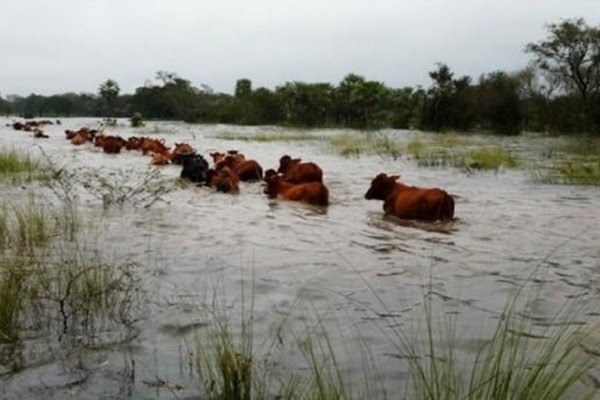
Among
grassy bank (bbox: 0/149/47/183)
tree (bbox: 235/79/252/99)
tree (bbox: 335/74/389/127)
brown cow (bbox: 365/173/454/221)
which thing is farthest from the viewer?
tree (bbox: 235/79/252/99)

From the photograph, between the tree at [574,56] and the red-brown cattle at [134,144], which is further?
the tree at [574,56]

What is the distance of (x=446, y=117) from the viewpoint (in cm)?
4956

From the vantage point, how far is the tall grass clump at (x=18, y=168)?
44.5 feet

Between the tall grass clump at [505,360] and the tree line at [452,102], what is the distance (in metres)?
39.5

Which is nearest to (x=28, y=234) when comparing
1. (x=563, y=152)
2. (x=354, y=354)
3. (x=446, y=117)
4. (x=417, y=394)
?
(x=354, y=354)

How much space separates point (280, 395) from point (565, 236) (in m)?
5.82

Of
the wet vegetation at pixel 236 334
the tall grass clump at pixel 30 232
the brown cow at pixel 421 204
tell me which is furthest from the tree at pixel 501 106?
the tall grass clump at pixel 30 232

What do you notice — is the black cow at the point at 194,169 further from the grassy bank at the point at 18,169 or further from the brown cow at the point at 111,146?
the brown cow at the point at 111,146

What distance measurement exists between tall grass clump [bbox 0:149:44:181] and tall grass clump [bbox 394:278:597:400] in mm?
10716

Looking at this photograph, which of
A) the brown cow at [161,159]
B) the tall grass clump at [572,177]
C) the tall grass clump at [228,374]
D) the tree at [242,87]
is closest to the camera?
→ the tall grass clump at [228,374]

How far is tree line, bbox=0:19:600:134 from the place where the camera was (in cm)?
4516

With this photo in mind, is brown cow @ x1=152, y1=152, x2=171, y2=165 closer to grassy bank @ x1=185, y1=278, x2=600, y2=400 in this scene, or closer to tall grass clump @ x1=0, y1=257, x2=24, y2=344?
tall grass clump @ x1=0, y1=257, x2=24, y2=344

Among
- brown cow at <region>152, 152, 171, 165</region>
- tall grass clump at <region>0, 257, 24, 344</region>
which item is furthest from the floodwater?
brown cow at <region>152, 152, 171, 165</region>

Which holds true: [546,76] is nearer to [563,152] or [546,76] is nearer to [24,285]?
[563,152]
